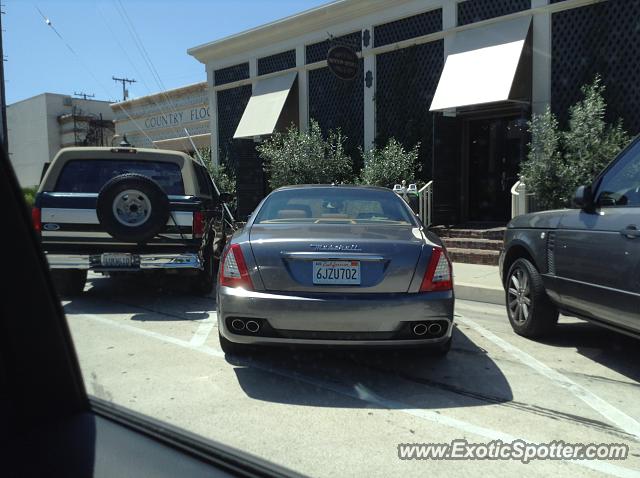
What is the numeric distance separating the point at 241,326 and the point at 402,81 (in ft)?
37.0

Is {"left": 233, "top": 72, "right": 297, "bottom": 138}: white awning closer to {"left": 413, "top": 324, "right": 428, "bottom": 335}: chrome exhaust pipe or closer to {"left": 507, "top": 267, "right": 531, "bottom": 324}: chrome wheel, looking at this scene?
{"left": 507, "top": 267, "right": 531, "bottom": 324}: chrome wheel

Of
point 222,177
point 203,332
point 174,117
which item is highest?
point 174,117

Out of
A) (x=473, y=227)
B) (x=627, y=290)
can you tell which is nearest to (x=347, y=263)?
(x=627, y=290)

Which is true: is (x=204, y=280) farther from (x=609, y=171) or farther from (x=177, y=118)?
(x=177, y=118)

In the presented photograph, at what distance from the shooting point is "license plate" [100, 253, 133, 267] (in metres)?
6.49

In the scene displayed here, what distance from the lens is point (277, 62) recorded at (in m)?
17.2

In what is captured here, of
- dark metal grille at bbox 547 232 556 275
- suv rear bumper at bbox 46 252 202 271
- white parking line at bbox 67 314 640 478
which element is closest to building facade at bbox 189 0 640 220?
dark metal grille at bbox 547 232 556 275

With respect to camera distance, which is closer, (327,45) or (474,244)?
(474,244)

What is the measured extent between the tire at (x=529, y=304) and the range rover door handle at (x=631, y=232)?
127 cm

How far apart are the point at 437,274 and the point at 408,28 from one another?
11.3m

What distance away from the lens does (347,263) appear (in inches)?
152

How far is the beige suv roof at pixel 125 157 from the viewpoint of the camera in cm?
680

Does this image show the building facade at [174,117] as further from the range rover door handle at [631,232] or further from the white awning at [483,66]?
the range rover door handle at [631,232]

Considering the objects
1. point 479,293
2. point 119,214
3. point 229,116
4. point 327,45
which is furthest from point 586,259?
point 229,116
